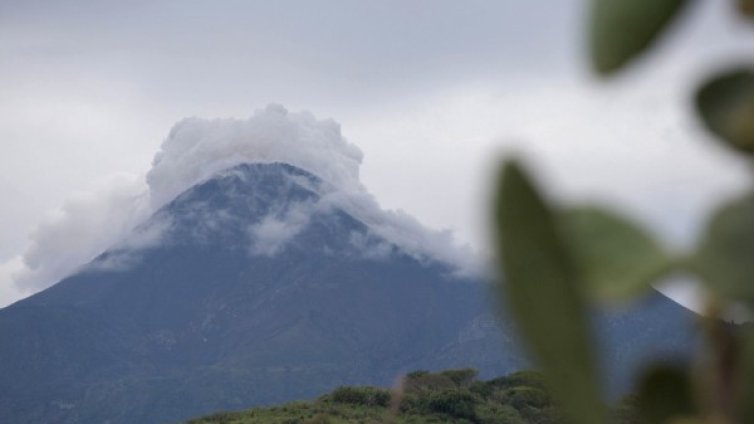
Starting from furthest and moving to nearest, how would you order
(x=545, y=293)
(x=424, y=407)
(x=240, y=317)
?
(x=240, y=317), (x=424, y=407), (x=545, y=293)

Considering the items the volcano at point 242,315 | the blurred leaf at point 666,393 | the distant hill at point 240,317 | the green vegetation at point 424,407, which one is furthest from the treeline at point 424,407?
the distant hill at point 240,317

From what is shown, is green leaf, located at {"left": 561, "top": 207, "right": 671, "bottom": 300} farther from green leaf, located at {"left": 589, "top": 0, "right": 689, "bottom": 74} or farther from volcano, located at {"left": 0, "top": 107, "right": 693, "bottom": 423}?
volcano, located at {"left": 0, "top": 107, "right": 693, "bottom": 423}

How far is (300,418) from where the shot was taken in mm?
25109

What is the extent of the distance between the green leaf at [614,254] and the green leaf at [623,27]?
0.05 metres

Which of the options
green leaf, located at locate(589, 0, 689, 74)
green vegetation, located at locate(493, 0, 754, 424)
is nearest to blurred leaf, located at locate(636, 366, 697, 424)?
green vegetation, located at locate(493, 0, 754, 424)

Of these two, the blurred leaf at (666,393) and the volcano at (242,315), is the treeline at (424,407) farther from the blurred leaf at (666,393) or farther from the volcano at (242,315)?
the volcano at (242,315)

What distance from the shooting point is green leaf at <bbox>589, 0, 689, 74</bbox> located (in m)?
0.26

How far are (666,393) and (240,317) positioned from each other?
105247 millimetres

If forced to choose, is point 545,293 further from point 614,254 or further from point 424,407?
point 424,407

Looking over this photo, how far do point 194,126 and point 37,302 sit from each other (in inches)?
1070

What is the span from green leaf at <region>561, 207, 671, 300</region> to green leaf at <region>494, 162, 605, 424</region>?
0.05 meters

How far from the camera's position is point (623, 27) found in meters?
0.27

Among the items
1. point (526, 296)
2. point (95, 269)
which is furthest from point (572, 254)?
point (95, 269)

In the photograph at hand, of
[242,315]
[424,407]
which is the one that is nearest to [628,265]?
[424,407]
